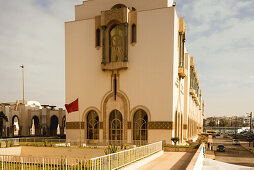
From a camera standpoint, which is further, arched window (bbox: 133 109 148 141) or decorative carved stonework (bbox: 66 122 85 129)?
decorative carved stonework (bbox: 66 122 85 129)

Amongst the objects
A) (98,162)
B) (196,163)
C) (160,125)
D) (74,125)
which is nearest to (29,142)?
(74,125)

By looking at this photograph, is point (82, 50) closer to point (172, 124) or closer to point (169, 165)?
point (172, 124)

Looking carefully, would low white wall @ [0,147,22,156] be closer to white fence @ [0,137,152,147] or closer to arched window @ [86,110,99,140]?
white fence @ [0,137,152,147]

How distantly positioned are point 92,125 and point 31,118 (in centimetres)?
1650

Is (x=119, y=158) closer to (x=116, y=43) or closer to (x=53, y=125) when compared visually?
(x=116, y=43)

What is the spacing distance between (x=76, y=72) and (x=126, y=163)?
17.4 metres

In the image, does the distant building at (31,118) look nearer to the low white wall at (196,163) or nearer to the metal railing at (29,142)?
the metal railing at (29,142)

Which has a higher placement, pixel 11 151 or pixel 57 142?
pixel 57 142

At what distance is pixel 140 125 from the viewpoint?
2366 centimetres

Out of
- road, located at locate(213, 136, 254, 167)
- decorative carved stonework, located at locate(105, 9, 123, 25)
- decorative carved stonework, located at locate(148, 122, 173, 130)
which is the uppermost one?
decorative carved stonework, located at locate(105, 9, 123, 25)

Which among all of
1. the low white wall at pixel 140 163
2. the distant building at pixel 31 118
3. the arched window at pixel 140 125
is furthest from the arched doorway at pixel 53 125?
the low white wall at pixel 140 163

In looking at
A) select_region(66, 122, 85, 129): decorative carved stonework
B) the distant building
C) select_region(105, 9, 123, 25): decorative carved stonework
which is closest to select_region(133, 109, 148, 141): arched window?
select_region(66, 122, 85, 129): decorative carved stonework

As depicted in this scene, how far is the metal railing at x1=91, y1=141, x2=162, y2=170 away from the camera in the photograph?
9.30 m

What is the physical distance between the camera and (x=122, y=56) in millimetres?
24719
